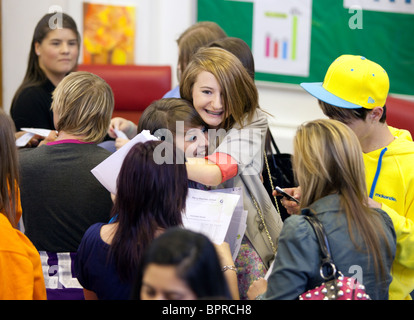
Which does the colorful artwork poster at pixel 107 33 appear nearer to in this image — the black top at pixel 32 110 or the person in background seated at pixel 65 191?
the black top at pixel 32 110

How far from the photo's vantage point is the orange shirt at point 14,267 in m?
1.98

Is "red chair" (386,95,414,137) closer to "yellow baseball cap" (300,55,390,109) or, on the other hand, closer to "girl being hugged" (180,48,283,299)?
"yellow baseball cap" (300,55,390,109)

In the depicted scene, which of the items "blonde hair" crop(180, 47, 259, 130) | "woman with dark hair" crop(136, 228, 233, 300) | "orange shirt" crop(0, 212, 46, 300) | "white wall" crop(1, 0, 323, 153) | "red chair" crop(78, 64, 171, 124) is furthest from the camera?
"white wall" crop(1, 0, 323, 153)

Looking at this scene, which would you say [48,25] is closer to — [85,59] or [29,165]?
[29,165]

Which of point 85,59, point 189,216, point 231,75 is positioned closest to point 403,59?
point 85,59

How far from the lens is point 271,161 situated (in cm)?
292

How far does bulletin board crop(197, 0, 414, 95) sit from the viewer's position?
5.36m

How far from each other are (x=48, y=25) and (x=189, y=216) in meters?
2.08

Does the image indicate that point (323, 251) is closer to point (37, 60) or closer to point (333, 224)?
point (333, 224)

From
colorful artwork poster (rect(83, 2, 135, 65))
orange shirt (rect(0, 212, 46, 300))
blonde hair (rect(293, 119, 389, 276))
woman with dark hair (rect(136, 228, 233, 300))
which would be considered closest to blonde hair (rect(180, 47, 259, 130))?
blonde hair (rect(293, 119, 389, 276))

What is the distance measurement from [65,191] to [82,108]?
357 millimetres

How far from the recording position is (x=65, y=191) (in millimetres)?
2510

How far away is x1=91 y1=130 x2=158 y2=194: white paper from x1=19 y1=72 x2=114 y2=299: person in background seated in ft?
0.97

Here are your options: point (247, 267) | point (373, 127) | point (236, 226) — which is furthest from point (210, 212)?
point (373, 127)
